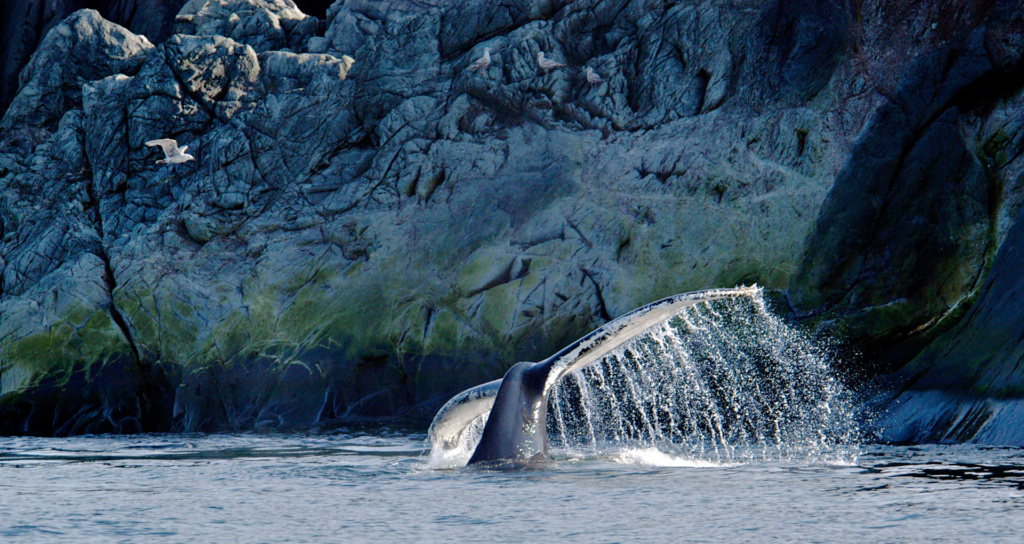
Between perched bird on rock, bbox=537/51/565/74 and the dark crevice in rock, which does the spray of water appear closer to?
the dark crevice in rock

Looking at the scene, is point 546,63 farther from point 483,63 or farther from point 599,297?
point 599,297

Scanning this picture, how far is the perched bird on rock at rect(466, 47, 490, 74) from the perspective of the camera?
845 inches

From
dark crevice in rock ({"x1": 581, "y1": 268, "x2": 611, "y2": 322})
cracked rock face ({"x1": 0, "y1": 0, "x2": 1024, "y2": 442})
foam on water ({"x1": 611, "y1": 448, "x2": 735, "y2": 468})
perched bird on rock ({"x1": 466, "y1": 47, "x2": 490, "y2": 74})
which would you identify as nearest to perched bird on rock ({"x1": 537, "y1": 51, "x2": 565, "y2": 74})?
cracked rock face ({"x1": 0, "y1": 0, "x2": 1024, "y2": 442})

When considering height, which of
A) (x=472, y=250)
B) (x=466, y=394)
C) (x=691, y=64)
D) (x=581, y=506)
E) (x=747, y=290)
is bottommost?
(x=581, y=506)

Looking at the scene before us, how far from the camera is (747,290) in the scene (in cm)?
728

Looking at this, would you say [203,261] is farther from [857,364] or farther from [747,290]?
[747,290]

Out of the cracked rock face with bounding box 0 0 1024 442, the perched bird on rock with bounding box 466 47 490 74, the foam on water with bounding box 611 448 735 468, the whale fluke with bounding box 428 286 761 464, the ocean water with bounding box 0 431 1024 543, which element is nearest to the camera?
the ocean water with bounding box 0 431 1024 543

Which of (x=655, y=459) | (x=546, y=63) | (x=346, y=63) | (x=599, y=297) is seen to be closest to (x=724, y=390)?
(x=599, y=297)

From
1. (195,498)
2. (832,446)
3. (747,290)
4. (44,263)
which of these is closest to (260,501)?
(195,498)

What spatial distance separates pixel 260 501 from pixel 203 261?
49.7ft

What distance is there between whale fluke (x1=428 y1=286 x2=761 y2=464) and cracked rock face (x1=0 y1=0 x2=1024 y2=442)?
8200mm

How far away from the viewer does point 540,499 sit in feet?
21.6

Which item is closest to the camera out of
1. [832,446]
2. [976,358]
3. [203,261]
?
[832,446]

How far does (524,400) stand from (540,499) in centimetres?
162
